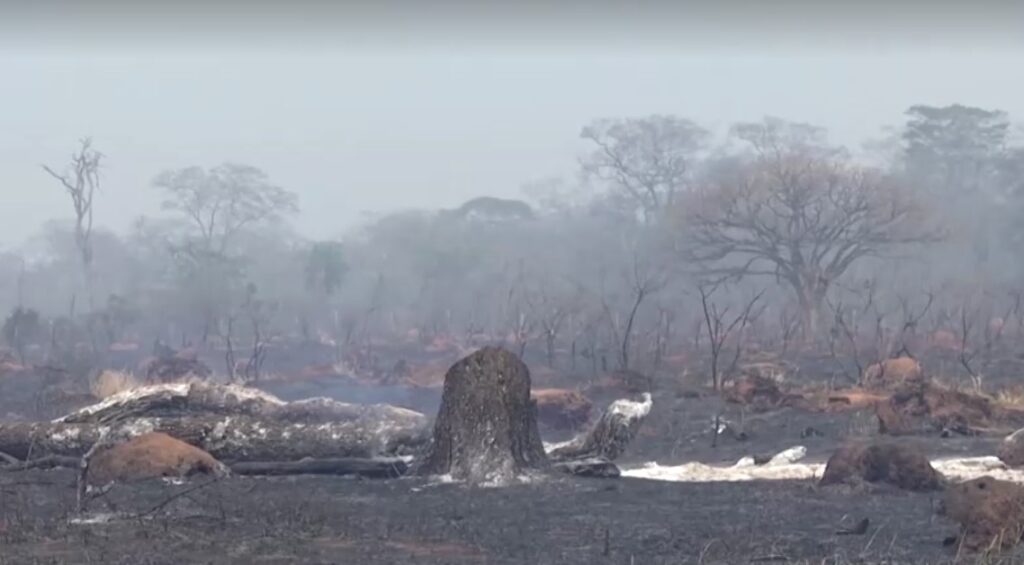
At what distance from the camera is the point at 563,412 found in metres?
20.8

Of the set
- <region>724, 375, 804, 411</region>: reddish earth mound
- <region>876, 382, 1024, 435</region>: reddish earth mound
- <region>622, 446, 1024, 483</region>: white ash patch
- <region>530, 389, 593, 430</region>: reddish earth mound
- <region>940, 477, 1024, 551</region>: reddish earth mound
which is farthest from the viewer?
<region>724, 375, 804, 411</region>: reddish earth mound

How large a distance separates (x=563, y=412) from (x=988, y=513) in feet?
36.6

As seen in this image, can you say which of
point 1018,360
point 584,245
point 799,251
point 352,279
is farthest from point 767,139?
point 1018,360

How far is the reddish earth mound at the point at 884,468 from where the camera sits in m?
13.4

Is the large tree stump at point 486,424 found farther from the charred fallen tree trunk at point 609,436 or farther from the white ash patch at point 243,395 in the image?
the white ash patch at point 243,395

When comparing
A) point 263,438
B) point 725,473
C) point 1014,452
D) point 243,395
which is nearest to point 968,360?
point 1014,452

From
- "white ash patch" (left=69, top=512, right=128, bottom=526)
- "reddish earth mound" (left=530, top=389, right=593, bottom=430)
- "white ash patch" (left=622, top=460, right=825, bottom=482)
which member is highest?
"white ash patch" (left=69, top=512, right=128, bottom=526)

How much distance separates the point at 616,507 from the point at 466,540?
6.73 ft

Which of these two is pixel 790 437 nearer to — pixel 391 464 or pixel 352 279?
pixel 391 464

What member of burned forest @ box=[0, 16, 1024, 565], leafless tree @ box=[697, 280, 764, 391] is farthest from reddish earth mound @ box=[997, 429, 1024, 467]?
leafless tree @ box=[697, 280, 764, 391]

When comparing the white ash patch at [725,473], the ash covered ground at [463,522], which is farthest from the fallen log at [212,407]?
the white ash patch at [725,473]

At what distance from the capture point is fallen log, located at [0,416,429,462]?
15.2 meters

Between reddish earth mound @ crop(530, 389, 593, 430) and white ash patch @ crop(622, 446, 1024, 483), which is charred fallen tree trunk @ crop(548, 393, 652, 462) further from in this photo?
reddish earth mound @ crop(530, 389, 593, 430)

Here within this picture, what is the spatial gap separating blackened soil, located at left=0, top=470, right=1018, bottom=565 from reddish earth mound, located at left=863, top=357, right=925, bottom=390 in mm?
10440
